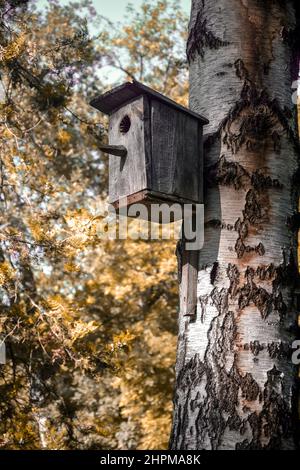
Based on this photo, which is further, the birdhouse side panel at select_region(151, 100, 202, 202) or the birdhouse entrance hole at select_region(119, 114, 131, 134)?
the birdhouse entrance hole at select_region(119, 114, 131, 134)

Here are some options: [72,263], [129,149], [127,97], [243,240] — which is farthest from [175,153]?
[72,263]

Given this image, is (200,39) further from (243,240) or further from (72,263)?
(72,263)

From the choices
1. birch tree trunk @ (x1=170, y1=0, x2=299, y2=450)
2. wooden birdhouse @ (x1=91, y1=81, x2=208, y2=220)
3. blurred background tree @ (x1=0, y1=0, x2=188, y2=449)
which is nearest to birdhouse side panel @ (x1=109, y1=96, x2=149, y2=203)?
wooden birdhouse @ (x1=91, y1=81, x2=208, y2=220)

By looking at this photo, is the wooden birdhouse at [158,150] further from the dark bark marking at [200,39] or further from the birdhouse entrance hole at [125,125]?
the dark bark marking at [200,39]

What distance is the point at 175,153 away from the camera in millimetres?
2432

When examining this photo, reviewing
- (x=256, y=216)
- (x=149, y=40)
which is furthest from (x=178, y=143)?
(x=149, y=40)

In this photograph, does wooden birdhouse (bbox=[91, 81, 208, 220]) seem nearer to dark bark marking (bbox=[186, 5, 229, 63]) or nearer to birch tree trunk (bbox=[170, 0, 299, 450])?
birch tree trunk (bbox=[170, 0, 299, 450])

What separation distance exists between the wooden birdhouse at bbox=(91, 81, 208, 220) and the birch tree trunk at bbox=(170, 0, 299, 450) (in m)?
0.07

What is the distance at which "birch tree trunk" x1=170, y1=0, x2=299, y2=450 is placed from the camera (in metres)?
2.07

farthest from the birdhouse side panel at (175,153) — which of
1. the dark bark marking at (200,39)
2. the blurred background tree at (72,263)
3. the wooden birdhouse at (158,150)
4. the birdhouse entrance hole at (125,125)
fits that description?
the blurred background tree at (72,263)

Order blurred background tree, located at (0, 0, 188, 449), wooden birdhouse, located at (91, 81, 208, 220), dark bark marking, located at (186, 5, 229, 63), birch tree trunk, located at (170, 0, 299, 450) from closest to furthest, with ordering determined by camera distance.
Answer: birch tree trunk, located at (170, 0, 299, 450), wooden birdhouse, located at (91, 81, 208, 220), dark bark marking, located at (186, 5, 229, 63), blurred background tree, located at (0, 0, 188, 449)

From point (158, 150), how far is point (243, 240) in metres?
0.51

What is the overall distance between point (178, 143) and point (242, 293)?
671 millimetres
